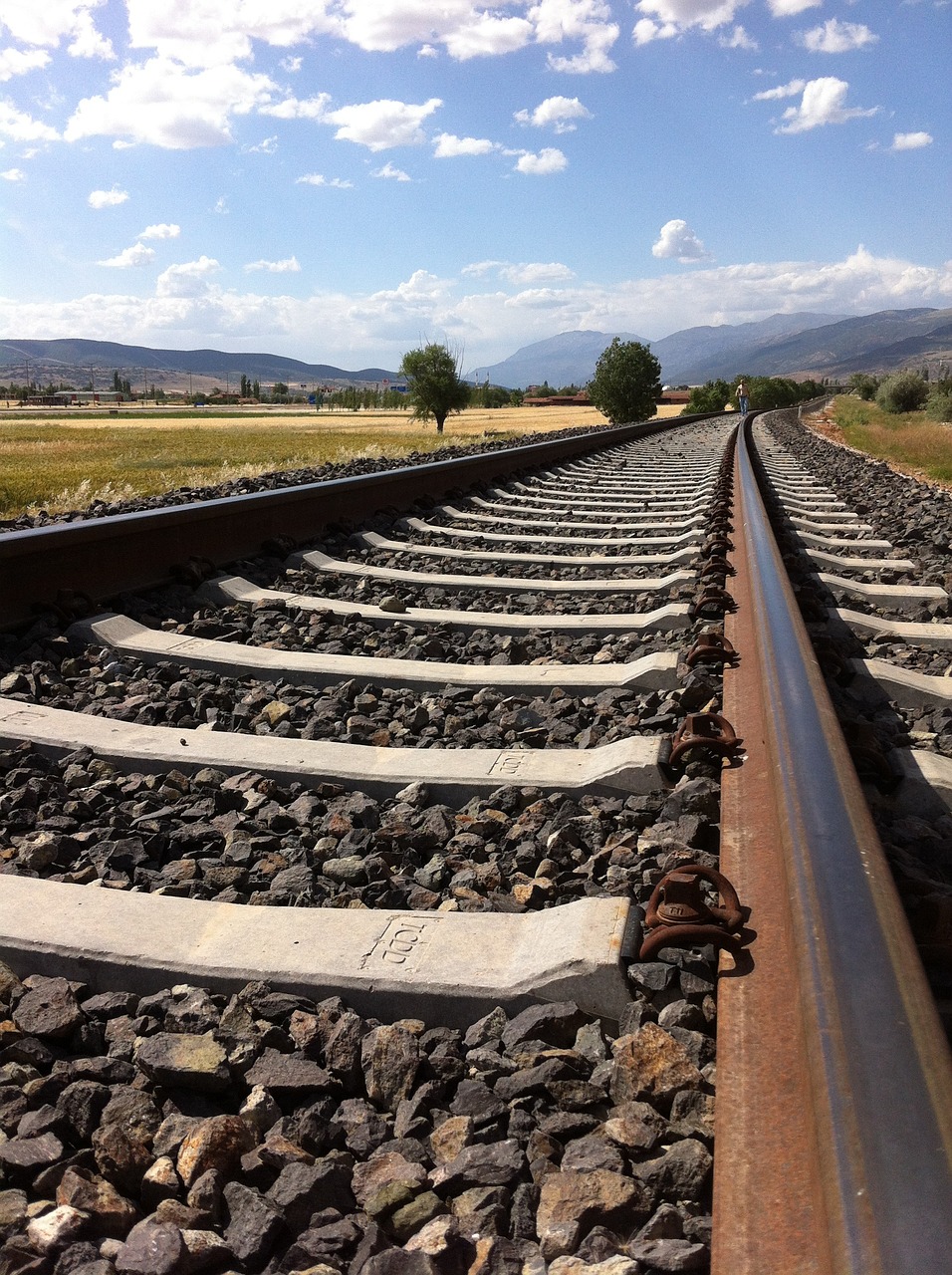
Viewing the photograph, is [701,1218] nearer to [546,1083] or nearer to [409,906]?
[546,1083]

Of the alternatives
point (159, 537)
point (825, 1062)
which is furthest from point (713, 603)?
point (825, 1062)

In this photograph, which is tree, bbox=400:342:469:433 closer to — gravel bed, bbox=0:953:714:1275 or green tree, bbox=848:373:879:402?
green tree, bbox=848:373:879:402

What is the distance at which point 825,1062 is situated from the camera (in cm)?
95

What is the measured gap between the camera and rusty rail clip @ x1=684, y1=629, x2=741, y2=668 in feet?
8.89

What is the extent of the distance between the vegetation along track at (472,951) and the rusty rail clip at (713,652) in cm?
1

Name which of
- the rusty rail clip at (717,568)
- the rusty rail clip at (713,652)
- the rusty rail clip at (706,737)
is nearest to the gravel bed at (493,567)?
the rusty rail clip at (717,568)

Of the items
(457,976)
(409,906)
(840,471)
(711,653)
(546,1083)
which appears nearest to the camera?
(546,1083)

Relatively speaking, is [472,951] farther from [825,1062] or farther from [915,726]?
[915,726]

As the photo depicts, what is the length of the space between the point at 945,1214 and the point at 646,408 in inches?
2237

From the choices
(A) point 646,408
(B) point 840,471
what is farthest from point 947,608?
(A) point 646,408

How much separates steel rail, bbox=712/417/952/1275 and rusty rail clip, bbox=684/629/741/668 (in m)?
1.00

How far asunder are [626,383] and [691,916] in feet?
180

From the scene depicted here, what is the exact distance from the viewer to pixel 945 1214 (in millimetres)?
770

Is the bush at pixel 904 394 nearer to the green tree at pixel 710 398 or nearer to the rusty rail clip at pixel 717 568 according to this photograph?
the green tree at pixel 710 398
